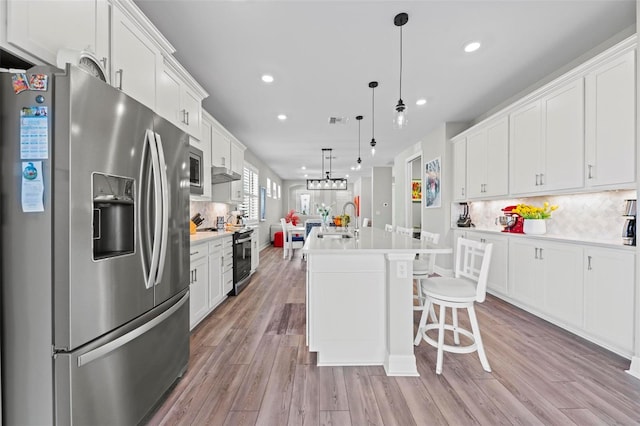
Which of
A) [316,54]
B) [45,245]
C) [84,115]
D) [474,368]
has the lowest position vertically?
[474,368]

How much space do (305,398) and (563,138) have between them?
345cm

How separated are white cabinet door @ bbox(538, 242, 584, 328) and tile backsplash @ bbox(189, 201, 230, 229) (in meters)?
4.37

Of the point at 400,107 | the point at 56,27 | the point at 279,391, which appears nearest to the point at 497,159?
the point at 400,107

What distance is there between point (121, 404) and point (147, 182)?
1107 mm

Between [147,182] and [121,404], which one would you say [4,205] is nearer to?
[147,182]

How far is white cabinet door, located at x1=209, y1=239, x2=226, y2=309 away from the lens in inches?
118

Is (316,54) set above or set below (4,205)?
above

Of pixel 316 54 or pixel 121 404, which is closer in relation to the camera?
pixel 121 404

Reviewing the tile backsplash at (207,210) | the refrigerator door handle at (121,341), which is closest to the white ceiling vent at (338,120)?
the tile backsplash at (207,210)

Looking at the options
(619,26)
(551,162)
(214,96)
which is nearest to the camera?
(619,26)

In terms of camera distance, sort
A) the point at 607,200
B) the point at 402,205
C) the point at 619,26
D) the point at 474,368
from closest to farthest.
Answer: the point at 474,368
the point at 619,26
the point at 607,200
the point at 402,205

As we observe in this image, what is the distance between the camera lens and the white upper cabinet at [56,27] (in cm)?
114

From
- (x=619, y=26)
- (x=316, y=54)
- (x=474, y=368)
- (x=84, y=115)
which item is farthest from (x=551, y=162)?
(x=84, y=115)

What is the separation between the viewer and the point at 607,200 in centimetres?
256
